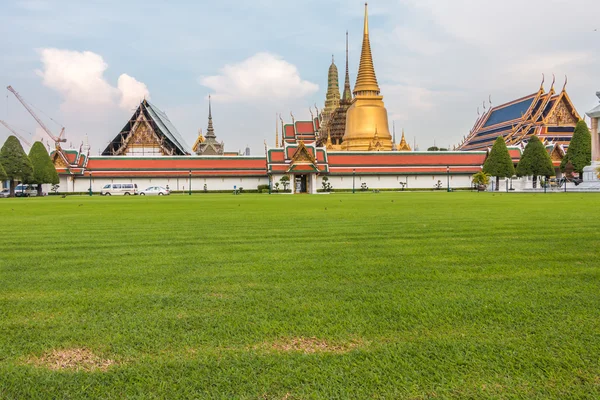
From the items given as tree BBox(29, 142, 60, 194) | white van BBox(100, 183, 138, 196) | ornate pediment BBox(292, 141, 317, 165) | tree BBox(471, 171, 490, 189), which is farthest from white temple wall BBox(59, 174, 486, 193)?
tree BBox(29, 142, 60, 194)

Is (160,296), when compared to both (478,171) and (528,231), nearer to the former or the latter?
(528,231)

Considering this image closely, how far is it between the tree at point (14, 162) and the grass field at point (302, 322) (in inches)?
1526

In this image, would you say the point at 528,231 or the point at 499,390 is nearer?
the point at 499,390

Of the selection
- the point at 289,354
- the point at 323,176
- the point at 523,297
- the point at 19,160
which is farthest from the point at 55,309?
the point at 323,176

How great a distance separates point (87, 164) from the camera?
49375mm

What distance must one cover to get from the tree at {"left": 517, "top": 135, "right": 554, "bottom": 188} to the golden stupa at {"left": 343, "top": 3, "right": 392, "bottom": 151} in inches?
718

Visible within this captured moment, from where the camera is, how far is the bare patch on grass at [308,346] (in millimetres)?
2934

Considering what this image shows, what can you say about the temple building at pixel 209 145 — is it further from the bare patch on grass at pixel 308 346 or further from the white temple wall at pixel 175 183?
the bare patch on grass at pixel 308 346

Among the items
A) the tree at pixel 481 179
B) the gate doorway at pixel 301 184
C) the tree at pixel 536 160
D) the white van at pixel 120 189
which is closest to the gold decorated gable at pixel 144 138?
the white van at pixel 120 189

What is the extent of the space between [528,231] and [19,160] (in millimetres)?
42313

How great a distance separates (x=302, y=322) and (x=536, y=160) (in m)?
46.1

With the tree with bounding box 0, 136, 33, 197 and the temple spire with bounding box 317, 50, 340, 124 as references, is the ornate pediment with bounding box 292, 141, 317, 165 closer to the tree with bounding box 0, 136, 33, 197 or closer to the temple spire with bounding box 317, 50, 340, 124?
A: the tree with bounding box 0, 136, 33, 197

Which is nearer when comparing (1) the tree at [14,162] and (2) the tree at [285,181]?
(1) the tree at [14,162]

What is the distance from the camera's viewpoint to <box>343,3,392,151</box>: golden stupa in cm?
5966
